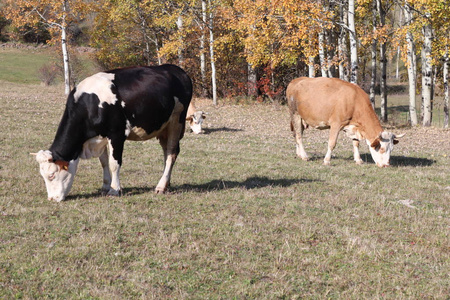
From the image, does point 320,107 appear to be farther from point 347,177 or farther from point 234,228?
point 234,228

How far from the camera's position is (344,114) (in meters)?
13.6

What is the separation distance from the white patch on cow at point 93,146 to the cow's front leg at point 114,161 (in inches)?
5.8

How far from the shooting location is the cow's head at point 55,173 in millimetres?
8469

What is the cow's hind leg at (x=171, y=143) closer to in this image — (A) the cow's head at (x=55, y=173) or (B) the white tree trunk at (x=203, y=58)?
(A) the cow's head at (x=55, y=173)

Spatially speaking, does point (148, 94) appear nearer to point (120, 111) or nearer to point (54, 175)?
point (120, 111)

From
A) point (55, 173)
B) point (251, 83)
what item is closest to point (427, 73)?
point (251, 83)

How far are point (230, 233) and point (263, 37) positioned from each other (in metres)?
19.1

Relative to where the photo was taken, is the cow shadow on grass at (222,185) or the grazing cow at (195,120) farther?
the grazing cow at (195,120)

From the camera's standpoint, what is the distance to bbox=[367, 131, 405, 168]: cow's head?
526 inches

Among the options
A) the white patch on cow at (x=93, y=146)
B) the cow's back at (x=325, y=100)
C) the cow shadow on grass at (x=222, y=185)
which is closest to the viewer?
the white patch on cow at (x=93, y=146)

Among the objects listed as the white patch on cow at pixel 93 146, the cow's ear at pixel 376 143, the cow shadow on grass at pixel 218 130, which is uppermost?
the white patch on cow at pixel 93 146

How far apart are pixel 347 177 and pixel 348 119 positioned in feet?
7.29

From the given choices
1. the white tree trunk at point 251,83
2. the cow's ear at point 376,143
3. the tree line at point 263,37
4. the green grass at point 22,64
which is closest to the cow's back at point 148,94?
the cow's ear at point 376,143

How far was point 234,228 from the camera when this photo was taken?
746 centimetres
